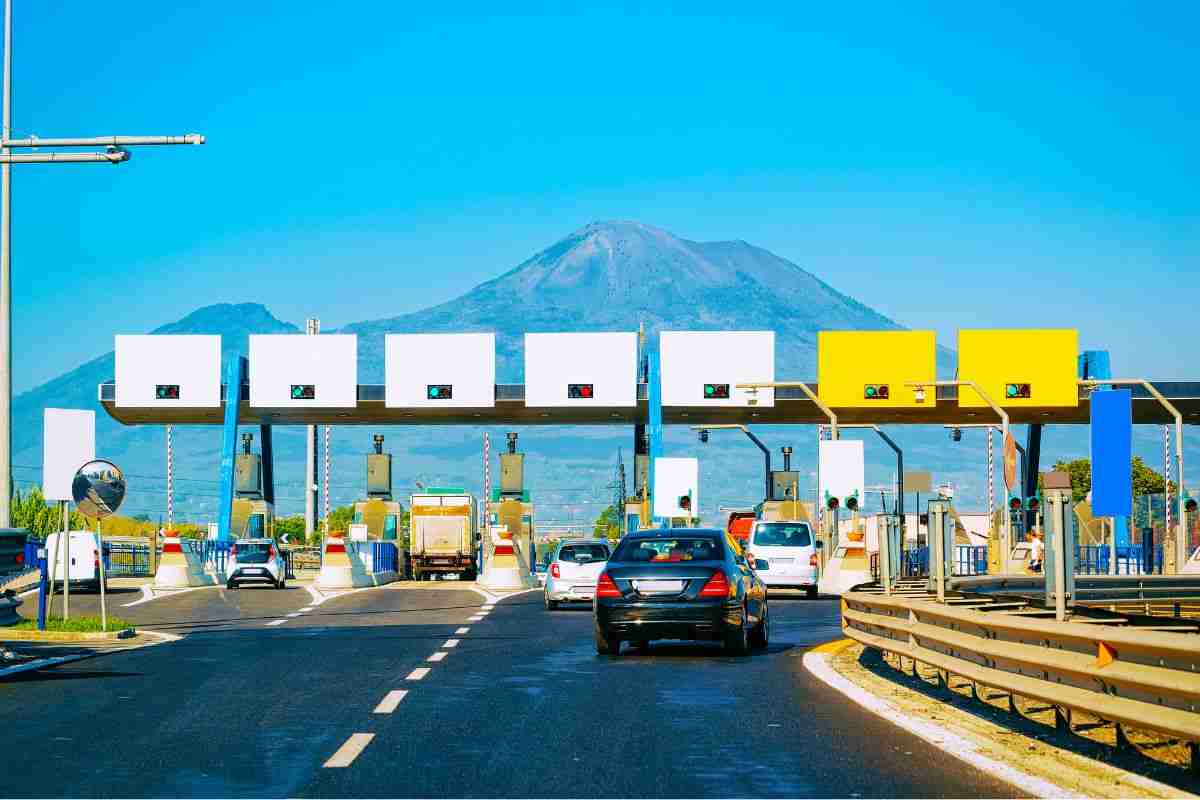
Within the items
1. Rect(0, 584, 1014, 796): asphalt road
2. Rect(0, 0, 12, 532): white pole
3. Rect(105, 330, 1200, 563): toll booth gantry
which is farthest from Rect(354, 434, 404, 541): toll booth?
Rect(0, 584, 1014, 796): asphalt road

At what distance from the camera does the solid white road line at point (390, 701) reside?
14070 mm

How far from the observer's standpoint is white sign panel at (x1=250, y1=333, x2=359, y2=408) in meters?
62.7

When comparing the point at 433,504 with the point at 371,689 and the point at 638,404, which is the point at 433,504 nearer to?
the point at 638,404

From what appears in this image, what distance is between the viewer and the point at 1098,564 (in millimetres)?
53125

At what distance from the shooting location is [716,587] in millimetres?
20047

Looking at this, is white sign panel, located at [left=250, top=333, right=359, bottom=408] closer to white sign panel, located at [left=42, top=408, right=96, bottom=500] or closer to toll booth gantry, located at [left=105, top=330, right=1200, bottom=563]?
toll booth gantry, located at [left=105, top=330, right=1200, bottom=563]

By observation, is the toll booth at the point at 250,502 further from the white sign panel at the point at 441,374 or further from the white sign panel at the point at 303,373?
the white sign panel at the point at 441,374

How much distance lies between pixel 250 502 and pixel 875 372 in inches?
968

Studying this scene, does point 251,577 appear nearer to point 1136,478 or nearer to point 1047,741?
point 1047,741

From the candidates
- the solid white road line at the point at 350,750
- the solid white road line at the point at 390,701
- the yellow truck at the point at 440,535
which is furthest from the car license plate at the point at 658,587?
the yellow truck at the point at 440,535

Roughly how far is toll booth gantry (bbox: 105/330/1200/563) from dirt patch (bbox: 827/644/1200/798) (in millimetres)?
43502

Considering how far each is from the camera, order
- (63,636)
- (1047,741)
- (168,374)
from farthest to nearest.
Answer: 1. (168,374)
2. (63,636)
3. (1047,741)

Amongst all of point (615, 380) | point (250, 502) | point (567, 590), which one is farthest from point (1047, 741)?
point (250, 502)

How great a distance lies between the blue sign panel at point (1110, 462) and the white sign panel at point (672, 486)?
26.4m
